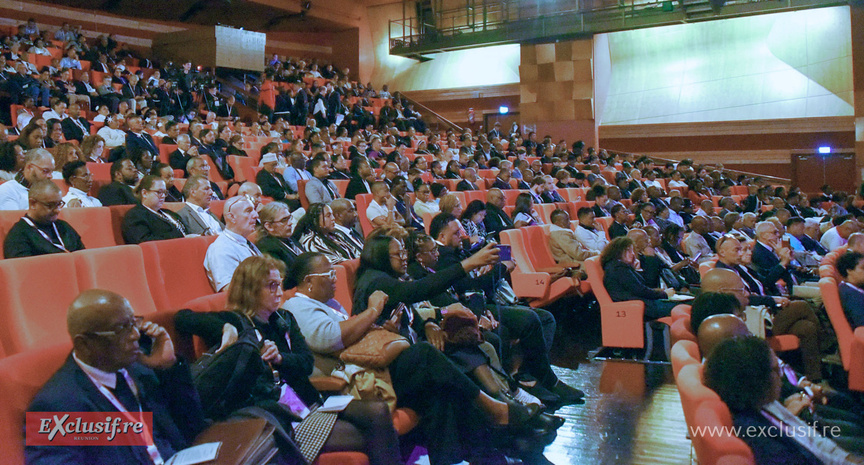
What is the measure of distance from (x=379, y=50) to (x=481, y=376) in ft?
43.1

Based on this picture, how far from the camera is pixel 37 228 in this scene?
8.27 ft

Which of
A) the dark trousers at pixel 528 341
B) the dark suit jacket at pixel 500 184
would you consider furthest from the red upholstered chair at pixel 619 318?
the dark suit jacket at pixel 500 184

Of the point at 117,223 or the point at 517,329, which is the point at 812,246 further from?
the point at 117,223

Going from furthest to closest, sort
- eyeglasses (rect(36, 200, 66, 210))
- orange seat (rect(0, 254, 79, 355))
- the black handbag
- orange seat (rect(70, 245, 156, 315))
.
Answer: eyeglasses (rect(36, 200, 66, 210)), orange seat (rect(70, 245, 156, 315)), orange seat (rect(0, 254, 79, 355)), the black handbag

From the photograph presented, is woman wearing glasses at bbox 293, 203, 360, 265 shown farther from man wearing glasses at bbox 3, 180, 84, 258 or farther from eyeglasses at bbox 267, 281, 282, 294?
eyeglasses at bbox 267, 281, 282, 294

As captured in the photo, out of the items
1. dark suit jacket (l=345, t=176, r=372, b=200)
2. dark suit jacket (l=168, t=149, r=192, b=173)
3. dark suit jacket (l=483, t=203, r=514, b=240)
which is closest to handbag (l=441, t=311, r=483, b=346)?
dark suit jacket (l=483, t=203, r=514, b=240)

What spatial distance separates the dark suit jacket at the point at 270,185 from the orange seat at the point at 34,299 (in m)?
2.94

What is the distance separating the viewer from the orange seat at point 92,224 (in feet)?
9.52

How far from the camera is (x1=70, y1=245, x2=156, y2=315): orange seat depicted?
2029 mm

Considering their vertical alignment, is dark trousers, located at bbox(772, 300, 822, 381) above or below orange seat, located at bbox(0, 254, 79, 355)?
below

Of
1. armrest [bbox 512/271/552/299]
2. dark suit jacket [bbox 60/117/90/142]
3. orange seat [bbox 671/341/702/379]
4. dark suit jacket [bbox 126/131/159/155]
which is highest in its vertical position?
dark suit jacket [bbox 60/117/90/142]

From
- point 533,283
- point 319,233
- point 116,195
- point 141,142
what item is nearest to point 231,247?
point 319,233

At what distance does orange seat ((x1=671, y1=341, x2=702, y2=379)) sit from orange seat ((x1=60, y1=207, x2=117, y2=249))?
2504 mm

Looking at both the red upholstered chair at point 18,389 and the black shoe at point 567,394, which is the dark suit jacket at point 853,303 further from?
the red upholstered chair at point 18,389
